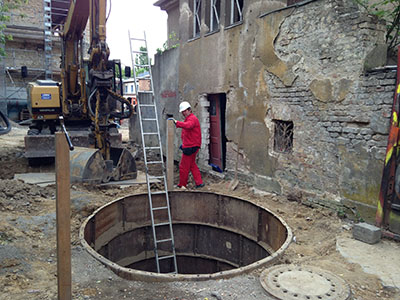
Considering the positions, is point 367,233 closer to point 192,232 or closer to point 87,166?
point 192,232

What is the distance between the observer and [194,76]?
9.71 meters

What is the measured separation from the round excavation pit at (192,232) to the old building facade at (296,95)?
103 cm

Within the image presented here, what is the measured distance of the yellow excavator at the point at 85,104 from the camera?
699 centimetres

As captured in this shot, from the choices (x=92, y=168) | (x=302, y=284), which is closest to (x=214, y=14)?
(x=92, y=168)

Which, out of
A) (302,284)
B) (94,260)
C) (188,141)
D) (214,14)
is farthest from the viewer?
(214,14)

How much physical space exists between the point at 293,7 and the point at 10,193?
248 inches

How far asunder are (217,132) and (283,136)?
8.62 ft

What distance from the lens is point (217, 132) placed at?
923 cm

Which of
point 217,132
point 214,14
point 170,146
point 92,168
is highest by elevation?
point 214,14

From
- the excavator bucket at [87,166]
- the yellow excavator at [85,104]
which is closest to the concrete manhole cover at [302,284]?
the excavator bucket at [87,166]

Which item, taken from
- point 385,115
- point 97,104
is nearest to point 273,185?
point 385,115

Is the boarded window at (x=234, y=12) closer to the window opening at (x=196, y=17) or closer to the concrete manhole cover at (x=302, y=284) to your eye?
the window opening at (x=196, y=17)

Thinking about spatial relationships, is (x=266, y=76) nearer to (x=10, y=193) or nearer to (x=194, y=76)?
(x=194, y=76)

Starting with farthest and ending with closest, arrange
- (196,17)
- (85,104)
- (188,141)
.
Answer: (196,17) < (85,104) < (188,141)
